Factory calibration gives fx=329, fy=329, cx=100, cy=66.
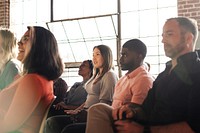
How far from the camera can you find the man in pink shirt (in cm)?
209

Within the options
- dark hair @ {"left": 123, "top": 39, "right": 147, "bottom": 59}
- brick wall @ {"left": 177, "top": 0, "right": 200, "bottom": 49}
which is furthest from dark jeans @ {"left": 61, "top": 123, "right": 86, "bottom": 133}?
brick wall @ {"left": 177, "top": 0, "right": 200, "bottom": 49}

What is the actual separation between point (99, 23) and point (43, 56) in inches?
128

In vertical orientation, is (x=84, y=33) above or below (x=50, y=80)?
above

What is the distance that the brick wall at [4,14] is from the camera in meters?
5.99

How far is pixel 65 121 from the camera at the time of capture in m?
2.90

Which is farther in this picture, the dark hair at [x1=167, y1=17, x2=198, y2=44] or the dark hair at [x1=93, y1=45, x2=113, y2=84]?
the dark hair at [x1=93, y1=45, x2=113, y2=84]

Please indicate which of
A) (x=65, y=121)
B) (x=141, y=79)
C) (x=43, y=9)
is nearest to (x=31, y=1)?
(x=43, y=9)

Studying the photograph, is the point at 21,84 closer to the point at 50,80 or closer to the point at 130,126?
the point at 50,80

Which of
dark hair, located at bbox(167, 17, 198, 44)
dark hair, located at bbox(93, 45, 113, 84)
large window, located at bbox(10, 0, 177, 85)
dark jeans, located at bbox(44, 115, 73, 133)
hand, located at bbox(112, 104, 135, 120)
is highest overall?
large window, located at bbox(10, 0, 177, 85)

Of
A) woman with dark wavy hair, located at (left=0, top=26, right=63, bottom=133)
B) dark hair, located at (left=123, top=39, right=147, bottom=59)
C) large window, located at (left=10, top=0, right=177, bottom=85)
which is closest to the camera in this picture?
woman with dark wavy hair, located at (left=0, top=26, right=63, bottom=133)

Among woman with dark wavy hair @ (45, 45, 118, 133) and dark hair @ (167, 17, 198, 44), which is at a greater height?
dark hair @ (167, 17, 198, 44)

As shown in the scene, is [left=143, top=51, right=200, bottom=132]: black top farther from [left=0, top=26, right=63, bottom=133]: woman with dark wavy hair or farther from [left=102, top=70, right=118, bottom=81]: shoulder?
[left=102, top=70, right=118, bottom=81]: shoulder

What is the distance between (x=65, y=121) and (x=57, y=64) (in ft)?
3.52

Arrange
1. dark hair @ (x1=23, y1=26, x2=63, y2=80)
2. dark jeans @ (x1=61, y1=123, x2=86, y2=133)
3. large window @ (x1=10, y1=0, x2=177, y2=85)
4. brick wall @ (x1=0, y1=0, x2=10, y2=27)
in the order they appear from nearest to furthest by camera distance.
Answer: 1. dark hair @ (x1=23, y1=26, x2=63, y2=80)
2. dark jeans @ (x1=61, y1=123, x2=86, y2=133)
3. large window @ (x1=10, y1=0, x2=177, y2=85)
4. brick wall @ (x1=0, y1=0, x2=10, y2=27)
